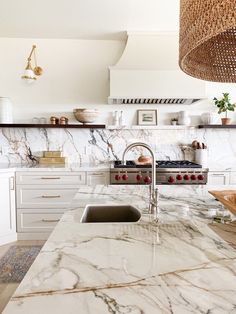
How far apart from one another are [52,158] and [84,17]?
1825 mm

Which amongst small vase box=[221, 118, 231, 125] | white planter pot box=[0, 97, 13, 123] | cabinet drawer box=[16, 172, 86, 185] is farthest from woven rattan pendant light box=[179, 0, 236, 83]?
white planter pot box=[0, 97, 13, 123]

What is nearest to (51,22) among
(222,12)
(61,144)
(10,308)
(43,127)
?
(43,127)

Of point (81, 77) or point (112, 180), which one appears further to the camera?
point (81, 77)

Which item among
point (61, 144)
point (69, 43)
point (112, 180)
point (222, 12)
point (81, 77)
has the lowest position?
point (112, 180)

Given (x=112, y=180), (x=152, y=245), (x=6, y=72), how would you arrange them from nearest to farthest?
(x=152, y=245), (x=112, y=180), (x=6, y=72)

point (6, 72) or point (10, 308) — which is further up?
point (6, 72)

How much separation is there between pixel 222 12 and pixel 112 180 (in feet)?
8.25

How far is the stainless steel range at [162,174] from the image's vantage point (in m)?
3.08

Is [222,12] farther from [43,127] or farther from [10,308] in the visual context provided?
[43,127]

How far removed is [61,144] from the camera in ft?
12.2

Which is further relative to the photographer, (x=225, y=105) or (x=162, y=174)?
(x=225, y=105)

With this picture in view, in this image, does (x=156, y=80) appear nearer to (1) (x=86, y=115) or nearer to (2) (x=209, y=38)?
(1) (x=86, y=115)

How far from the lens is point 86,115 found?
349cm

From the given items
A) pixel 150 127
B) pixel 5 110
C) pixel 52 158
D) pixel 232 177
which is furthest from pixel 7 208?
pixel 232 177
